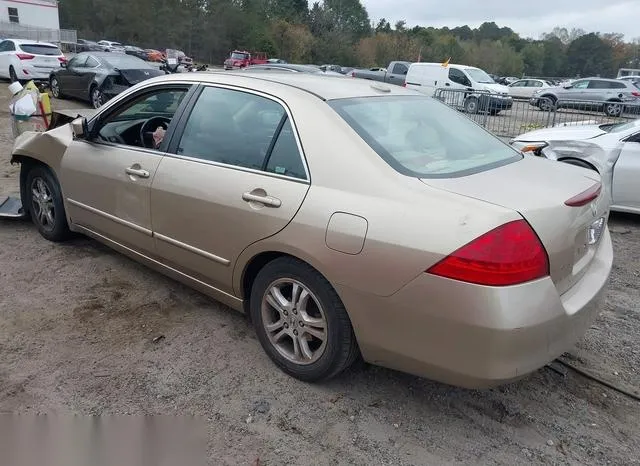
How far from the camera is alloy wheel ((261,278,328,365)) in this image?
9.00 ft

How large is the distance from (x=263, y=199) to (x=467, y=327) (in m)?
1.24

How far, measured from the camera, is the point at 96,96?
13570 mm

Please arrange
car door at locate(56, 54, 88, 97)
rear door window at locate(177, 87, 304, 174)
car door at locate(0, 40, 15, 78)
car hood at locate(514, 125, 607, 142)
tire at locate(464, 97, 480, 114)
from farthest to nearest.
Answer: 1. car door at locate(0, 40, 15, 78)
2. car door at locate(56, 54, 88, 97)
3. tire at locate(464, 97, 480, 114)
4. car hood at locate(514, 125, 607, 142)
5. rear door window at locate(177, 87, 304, 174)

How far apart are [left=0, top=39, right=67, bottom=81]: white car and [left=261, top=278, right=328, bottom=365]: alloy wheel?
57.8ft

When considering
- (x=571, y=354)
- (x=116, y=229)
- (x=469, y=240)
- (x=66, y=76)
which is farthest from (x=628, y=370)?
(x=66, y=76)

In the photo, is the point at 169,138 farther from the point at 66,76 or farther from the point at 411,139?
the point at 66,76

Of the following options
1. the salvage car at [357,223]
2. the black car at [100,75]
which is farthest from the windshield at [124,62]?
the salvage car at [357,223]

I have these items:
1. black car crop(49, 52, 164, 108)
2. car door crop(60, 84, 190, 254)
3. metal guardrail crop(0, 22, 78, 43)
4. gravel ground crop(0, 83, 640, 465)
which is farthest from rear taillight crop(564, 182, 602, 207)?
metal guardrail crop(0, 22, 78, 43)

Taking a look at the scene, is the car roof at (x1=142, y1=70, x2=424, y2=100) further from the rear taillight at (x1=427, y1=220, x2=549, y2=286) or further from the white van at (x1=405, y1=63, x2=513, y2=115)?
the white van at (x1=405, y1=63, x2=513, y2=115)

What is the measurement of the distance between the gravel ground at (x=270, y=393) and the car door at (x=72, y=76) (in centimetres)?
1201

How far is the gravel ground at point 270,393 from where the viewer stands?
97.7 inches

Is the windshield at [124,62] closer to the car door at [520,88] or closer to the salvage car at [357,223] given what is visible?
the salvage car at [357,223]

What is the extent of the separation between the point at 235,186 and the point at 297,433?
1349 mm

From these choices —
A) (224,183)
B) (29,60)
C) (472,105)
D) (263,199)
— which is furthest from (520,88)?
(263,199)
